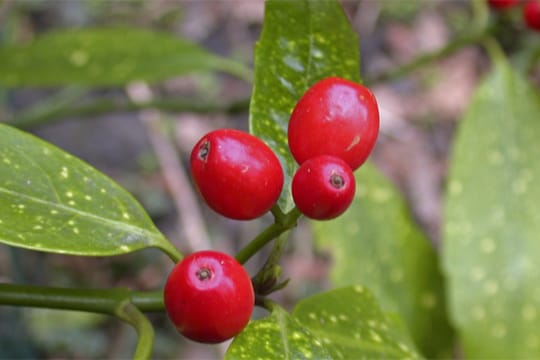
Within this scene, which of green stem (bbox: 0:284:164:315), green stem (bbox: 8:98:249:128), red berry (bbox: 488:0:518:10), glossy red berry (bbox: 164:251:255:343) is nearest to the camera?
glossy red berry (bbox: 164:251:255:343)

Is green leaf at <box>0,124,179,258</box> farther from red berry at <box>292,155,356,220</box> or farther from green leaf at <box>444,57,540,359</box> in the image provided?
green leaf at <box>444,57,540,359</box>

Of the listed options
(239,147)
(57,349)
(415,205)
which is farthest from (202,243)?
(239,147)

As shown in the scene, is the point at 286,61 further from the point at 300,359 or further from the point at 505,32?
the point at 505,32

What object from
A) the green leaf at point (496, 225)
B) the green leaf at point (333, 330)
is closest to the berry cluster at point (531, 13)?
the green leaf at point (496, 225)

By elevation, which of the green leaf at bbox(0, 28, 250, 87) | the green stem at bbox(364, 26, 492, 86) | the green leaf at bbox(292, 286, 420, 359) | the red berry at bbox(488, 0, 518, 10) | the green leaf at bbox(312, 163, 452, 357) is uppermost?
the red berry at bbox(488, 0, 518, 10)

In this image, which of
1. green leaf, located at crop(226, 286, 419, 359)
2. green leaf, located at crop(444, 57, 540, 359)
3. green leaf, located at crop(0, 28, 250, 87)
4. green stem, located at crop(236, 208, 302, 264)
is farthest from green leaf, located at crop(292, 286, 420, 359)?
green leaf, located at crop(0, 28, 250, 87)

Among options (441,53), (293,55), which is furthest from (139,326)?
(441,53)

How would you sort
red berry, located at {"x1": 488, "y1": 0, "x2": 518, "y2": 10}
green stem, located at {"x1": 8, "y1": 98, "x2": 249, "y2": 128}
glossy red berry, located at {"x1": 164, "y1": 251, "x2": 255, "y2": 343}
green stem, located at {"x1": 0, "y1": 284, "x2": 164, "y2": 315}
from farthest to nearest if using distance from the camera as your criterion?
1. green stem, located at {"x1": 8, "y1": 98, "x2": 249, "y2": 128}
2. red berry, located at {"x1": 488, "y1": 0, "x2": 518, "y2": 10}
3. green stem, located at {"x1": 0, "y1": 284, "x2": 164, "y2": 315}
4. glossy red berry, located at {"x1": 164, "y1": 251, "x2": 255, "y2": 343}

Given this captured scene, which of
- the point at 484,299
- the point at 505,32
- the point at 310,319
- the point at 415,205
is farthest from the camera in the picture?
the point at 415,205

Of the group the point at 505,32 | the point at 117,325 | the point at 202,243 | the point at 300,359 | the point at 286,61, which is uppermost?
the point at 286,61
